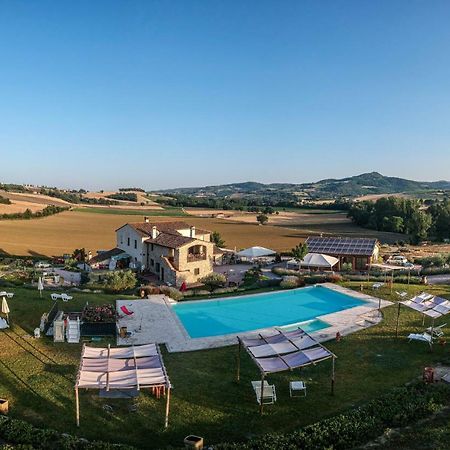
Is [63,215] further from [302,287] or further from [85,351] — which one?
[85,351]

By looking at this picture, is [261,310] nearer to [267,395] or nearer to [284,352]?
[284,352]

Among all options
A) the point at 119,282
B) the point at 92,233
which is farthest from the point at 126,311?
the point at 92,233

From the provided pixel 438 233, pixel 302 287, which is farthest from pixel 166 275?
pixel 438 233

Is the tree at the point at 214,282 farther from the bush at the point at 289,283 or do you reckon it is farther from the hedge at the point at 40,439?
the hedge at the point at 40,439

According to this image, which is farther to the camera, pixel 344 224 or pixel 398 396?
pixel 344 224

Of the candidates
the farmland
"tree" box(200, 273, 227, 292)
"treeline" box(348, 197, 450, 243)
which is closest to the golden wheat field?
the farmland

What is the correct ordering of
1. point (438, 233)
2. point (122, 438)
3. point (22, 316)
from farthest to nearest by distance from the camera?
point (438, 233)
point (22, 316)
point (122, 438)
